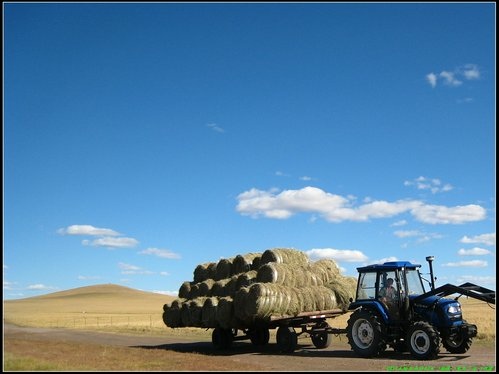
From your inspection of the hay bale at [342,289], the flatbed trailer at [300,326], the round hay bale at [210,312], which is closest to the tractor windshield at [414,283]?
the flatbed trailer at [300,326]

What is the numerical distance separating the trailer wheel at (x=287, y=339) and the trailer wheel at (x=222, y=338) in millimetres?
2391

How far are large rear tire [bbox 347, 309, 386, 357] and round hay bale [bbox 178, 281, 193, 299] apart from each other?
24.3ft

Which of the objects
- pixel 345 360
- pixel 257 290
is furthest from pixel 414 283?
pixel 257 290

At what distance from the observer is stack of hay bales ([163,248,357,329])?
59.6 feet

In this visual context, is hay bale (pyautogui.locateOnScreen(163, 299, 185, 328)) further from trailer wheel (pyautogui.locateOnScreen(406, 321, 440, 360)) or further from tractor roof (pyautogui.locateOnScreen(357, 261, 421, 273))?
trailer wheel (pyautogui.locateOnScreen(406, 321, 440, 360))

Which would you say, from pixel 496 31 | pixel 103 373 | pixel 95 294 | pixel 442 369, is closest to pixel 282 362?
pixel 442 369

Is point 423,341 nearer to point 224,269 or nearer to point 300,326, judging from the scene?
point 300,326

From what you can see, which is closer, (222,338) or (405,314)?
(405,314)

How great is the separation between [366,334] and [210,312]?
581 cm

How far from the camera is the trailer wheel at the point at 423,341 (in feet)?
48.2

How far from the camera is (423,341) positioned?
15062mm

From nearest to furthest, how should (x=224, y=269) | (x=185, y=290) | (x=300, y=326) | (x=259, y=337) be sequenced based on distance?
(x=300, y=326), (x=224, y=269), (x=259, y=337), (x=185, y=290)

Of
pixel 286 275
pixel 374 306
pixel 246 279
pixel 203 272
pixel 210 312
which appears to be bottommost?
pixel 210 312

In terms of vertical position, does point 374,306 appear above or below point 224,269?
below
